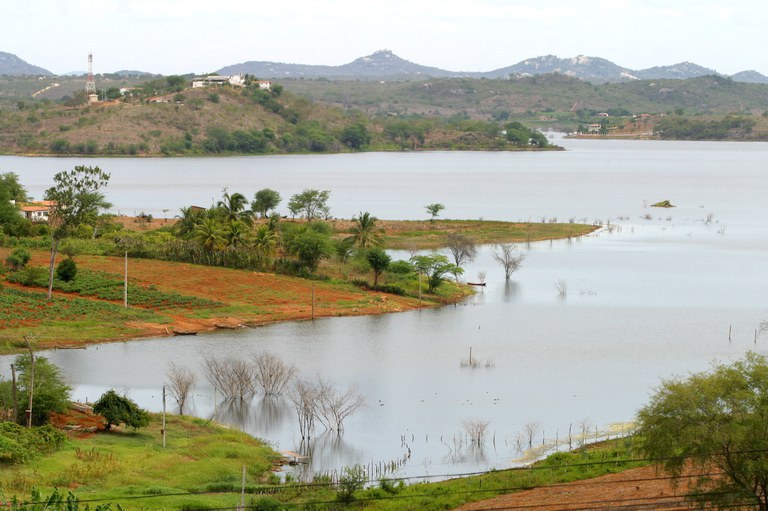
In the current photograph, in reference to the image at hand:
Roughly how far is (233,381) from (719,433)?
731 inches

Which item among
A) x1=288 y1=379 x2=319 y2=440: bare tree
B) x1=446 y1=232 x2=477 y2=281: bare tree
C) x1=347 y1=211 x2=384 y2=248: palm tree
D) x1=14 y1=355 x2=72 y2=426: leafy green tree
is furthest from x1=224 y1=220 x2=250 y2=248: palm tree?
x1=14 y1=355 x2=72 y2=426: leafy green tree

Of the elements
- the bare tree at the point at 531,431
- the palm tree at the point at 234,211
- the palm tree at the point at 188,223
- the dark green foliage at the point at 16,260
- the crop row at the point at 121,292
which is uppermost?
the palm tree at the point at 234,211

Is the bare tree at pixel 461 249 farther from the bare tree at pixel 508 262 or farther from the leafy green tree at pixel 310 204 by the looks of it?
the leafy green tree at pixel 310 204

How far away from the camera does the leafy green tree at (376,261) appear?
55625 mm

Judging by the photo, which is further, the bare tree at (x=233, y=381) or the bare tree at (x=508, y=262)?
the bare tree at (x=508, y=262)

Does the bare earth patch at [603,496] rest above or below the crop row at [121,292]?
below

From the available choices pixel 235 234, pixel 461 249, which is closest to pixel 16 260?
pixel 235 234

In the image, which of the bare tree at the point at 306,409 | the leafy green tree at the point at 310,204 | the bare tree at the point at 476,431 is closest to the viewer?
the bare tree at the point at 476,431

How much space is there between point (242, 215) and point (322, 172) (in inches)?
3757

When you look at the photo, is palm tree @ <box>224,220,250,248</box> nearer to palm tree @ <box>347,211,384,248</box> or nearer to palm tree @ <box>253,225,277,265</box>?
palm tree @ <box>253,225,277,265</box>

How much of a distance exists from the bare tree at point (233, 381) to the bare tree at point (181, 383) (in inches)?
30.9

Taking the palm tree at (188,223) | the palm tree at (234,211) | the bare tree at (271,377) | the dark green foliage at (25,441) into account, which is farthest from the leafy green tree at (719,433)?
the palm tree at (188,223)

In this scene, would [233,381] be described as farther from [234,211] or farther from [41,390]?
[234,211]

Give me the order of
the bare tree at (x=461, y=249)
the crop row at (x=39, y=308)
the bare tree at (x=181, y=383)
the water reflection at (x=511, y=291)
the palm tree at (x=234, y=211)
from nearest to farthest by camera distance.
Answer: the bare tree at (x=181, y=383), the crop row at (x=39, y=308), the water reflection at (x=511, y=291), the palm tree at (x=234, y=211), the bare tree at (x=461, y=249)
